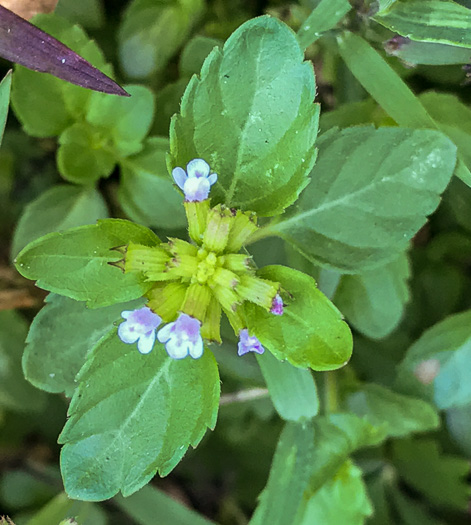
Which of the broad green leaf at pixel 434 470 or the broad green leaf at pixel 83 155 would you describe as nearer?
the broad green leaf at pixel 83 155

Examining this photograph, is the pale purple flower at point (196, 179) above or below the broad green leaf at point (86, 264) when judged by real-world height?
above

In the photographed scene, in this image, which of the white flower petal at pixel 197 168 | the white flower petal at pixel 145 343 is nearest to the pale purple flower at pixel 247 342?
the white flower petal at pixel 145 343

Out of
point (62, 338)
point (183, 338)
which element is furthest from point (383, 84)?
point (62, 338)

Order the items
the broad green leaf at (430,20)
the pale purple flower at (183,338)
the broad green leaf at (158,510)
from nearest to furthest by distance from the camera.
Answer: the pale purple flower at (183,338), the broad green leaf at (430,20), the broad green leaf at (158,510)

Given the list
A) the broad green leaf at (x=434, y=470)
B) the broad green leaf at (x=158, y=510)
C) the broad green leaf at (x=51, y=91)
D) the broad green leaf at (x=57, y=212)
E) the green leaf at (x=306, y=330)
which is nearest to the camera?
the green leaf at (x=306, y=330)

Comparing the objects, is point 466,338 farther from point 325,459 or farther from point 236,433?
point 236,433

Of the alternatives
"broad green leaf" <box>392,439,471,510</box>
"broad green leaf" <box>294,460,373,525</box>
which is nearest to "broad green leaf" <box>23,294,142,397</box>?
"broad green leaf" <box>294,460,373,525</box>

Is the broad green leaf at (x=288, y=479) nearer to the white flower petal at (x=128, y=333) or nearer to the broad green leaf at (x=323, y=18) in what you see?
the white flower petal at (x=128, y=333)
